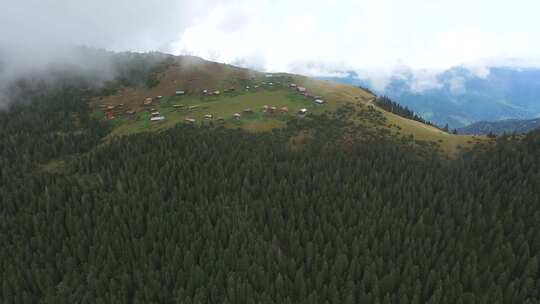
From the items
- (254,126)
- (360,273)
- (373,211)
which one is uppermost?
(254,126)

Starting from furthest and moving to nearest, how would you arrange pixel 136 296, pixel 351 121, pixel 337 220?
pixel 351 121, pixel 337 220, pixel 136 296

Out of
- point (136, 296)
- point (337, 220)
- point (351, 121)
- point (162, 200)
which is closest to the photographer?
point (136, 296)

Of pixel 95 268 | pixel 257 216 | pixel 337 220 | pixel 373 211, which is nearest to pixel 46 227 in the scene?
pixel 95 268

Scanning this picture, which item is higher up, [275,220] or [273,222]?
[275,220]

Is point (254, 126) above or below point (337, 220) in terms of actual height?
above

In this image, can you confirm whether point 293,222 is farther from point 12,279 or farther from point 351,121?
point 351,121

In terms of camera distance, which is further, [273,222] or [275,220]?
[273,222]

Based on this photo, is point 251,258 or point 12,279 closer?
point 12,279
